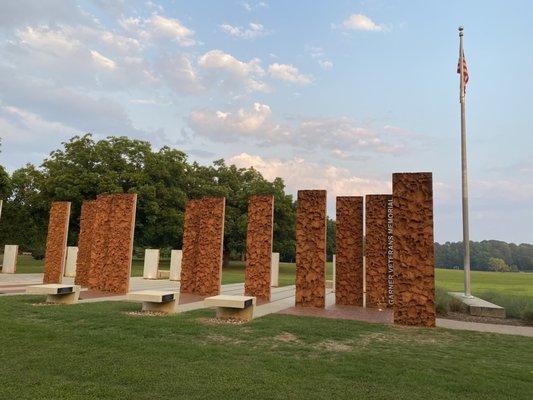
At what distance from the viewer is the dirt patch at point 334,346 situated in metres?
6.61

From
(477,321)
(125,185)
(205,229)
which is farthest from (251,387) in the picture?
(125,185)

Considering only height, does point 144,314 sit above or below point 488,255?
below

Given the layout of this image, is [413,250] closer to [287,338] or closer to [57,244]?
[287,338]

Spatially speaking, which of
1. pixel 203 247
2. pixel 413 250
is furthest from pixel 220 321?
pixel 203 247

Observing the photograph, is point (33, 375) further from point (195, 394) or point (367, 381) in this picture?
point (367, 381)

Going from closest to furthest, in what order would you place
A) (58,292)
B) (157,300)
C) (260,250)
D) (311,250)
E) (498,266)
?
(157,300) < (58,292) < (311,250) < (260,250) < (498,266)

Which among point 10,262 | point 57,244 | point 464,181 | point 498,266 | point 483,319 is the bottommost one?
point 498,266

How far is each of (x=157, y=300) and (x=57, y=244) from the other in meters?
9.19

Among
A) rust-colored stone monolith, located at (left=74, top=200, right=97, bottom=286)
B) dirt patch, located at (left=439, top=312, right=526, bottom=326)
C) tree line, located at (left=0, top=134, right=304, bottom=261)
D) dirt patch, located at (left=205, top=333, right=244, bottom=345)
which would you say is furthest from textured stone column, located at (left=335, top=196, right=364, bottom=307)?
tree line, located at (left=0, top=134, right=304, bottom=261)

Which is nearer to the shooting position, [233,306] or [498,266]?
[233,306]

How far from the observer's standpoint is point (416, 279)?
10000 millimetres

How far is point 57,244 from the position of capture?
54.2 ft

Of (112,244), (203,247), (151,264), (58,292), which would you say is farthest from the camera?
(151,264)

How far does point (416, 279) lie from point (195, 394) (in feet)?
24.0
